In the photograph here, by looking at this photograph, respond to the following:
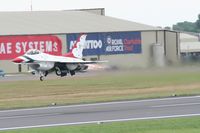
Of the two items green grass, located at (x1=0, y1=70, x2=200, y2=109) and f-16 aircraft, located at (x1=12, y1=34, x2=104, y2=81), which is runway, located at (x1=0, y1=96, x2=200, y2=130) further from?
f-16 aircraft, located at (x1=12, y1=34, x2=104, y2=81)

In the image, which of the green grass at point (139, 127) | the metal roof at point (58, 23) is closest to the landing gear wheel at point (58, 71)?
the metal roof at point (58, 23)

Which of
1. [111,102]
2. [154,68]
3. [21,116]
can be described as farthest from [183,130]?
[154,68]

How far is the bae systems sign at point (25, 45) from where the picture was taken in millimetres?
85562

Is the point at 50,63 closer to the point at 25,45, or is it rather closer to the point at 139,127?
the point at 25,45

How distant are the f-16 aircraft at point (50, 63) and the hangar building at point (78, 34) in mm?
15211

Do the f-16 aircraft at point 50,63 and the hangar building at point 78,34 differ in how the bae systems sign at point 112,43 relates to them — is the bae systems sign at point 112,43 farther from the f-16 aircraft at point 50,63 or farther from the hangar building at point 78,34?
the f-16 aircraft at point 50,63

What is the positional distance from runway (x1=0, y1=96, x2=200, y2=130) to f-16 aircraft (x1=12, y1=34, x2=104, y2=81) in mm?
33632

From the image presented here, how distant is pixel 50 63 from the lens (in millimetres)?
65875

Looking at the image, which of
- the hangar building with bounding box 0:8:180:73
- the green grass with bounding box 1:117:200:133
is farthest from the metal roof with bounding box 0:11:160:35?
the green grass with bounding box 1:117:200:133

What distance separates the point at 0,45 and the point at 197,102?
195ft

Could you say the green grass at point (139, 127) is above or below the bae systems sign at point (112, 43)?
below

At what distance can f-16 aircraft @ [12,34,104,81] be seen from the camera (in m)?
64.4

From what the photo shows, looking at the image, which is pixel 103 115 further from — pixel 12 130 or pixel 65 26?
pixel 65 26

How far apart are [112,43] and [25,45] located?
1224 centimetres
